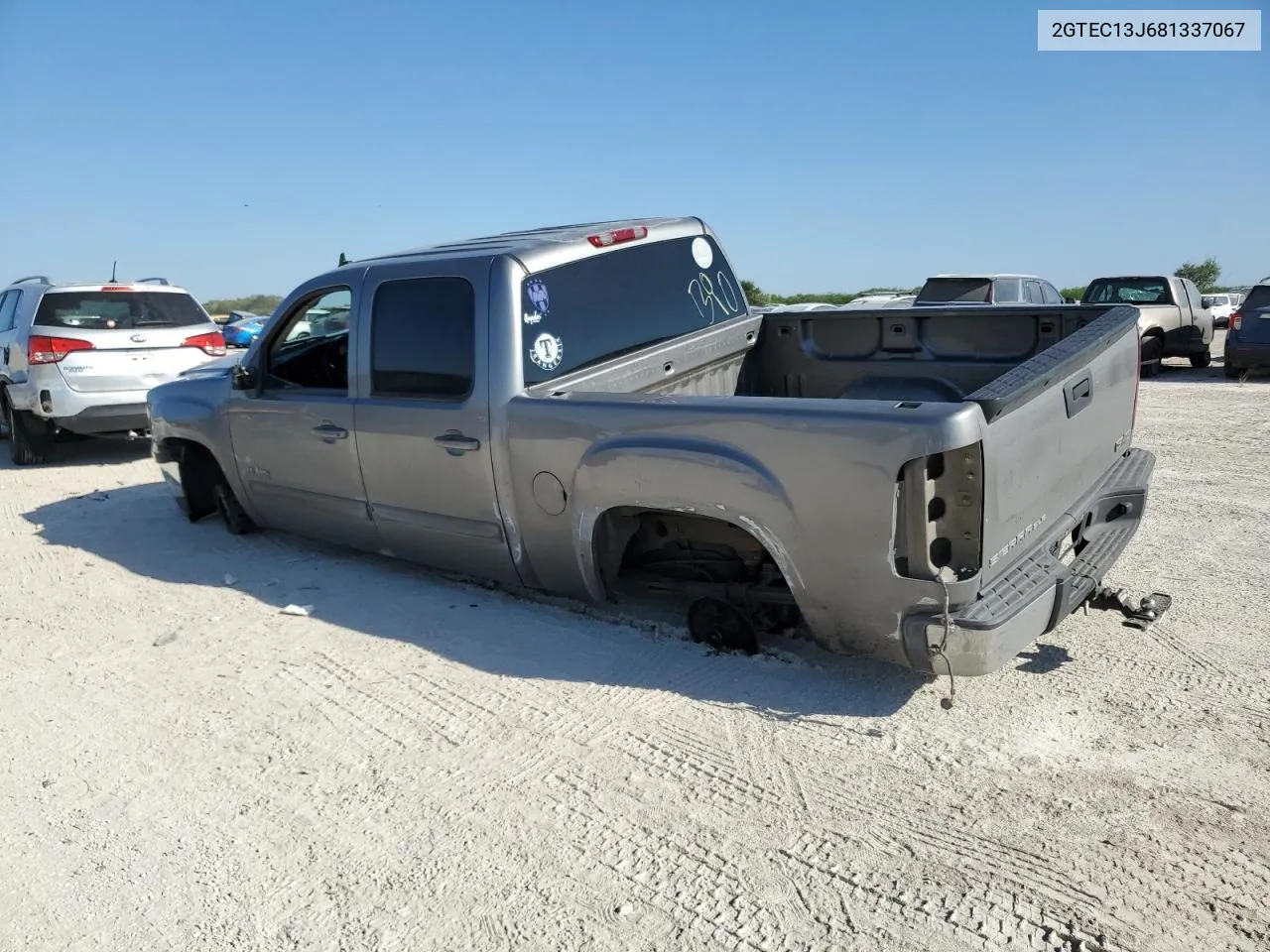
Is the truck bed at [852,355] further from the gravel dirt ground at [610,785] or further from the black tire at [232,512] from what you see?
the black tire at [232,512]

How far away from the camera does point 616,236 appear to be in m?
4.79

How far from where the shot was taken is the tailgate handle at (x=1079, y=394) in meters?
3.53

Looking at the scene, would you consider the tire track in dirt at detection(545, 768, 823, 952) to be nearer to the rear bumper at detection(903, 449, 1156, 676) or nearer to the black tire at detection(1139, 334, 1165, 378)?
the rear bumper at detection(903, 449, 1156, 676)

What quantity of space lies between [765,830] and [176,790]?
204 cm

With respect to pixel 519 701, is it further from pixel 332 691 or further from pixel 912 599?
pixel 912 599

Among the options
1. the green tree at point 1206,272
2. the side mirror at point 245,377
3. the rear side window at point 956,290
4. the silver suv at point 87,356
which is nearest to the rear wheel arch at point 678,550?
the side mirror at point 245,377

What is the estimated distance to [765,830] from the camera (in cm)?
280

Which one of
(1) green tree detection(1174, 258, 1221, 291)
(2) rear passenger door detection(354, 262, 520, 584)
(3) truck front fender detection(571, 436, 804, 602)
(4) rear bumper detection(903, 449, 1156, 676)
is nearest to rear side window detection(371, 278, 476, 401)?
(2) rear passenger door detection(354, 262, 520, 584)

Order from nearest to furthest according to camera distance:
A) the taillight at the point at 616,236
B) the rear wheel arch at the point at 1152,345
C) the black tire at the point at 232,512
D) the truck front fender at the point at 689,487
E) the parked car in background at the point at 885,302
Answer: the truck front fender at the point at 689,487
the taillight at the point at 616,236
the black tire at the point at 232,512
the parked car in background at the point at 885,302
the rear wheel arch at the point at 1152,345

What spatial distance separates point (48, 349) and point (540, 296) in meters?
7.35

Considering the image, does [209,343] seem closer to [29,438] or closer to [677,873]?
[29,438]

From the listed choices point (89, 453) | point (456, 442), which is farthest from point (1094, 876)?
point (89, 453)

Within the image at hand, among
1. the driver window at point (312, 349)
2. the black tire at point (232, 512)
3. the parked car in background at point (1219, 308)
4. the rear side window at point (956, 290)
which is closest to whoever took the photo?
the driver window at point (312, 349)

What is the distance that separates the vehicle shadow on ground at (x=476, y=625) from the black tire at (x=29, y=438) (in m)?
3.34
